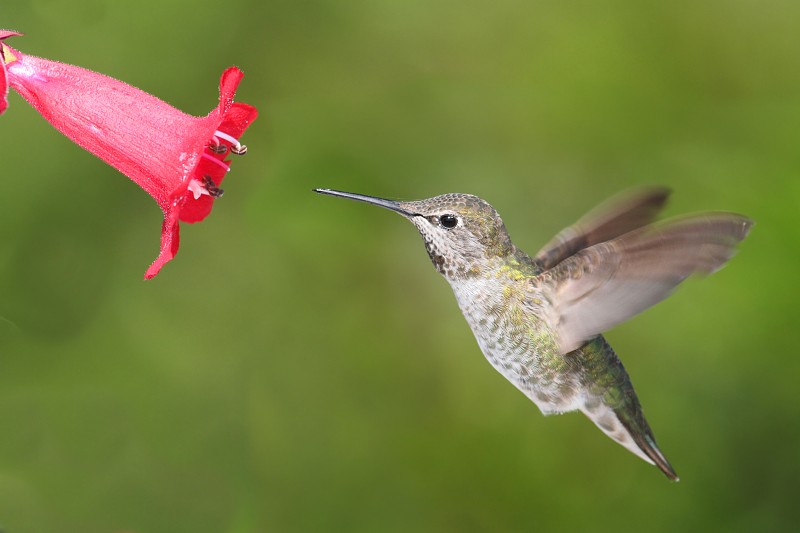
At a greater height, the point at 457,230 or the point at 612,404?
the point at 457,230

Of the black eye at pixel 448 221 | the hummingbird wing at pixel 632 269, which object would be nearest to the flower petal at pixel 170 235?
the black eye at pixel 448 221

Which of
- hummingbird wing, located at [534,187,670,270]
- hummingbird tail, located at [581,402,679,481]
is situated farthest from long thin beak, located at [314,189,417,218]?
hummingbird tail, located at [581,402,679,481]

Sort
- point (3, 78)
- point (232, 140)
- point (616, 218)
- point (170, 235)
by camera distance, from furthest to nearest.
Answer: point (616, 218)
point (232, 140)
point (170, 235)
point (3, 78)

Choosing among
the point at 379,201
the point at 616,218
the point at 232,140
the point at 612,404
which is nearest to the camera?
the point at 232,140

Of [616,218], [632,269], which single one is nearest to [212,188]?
[632,269]

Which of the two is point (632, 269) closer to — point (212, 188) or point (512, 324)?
point (512, 324)

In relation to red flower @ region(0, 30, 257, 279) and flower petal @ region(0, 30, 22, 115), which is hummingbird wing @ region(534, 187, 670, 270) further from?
flower petal @ region(0, 30, 22, 115)
